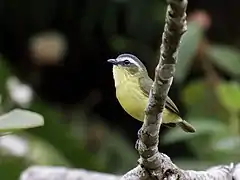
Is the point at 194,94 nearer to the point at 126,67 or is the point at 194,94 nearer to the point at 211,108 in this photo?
the point at 211,108

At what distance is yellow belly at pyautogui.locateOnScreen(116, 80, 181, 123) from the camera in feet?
3.89

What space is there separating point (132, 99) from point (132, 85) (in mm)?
64

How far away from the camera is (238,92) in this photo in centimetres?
218

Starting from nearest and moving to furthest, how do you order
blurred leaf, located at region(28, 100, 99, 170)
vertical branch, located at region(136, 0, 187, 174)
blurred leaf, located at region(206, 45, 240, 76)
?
vertical branch, located at region(136, 0, 187, 174) < blurred leaf, located at region(206, 45, 240, 76) < blurred leaf, located at region(28, 100, 99, 170)

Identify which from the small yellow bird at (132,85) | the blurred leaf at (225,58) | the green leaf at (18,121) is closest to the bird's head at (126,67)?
the small yellow bird at (132,85)

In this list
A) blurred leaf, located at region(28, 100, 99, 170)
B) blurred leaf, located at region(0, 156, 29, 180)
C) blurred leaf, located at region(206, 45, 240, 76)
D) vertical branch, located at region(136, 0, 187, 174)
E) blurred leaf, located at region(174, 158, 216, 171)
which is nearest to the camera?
vertical branch, located at region(136, 0, 187, 174)

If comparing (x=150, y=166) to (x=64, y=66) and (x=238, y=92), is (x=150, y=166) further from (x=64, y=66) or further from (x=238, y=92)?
(x=64, y=66)

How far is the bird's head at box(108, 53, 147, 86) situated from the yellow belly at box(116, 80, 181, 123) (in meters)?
0.02

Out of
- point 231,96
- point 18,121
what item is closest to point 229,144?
Result: point 231,96

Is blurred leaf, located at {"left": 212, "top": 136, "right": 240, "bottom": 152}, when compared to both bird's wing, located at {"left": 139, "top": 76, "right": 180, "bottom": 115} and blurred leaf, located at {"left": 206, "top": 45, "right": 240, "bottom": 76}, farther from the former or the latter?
bird's wing, located at {"left": 139, "top": 76, "right": 180, "bottom": 115}

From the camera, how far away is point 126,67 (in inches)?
47.8

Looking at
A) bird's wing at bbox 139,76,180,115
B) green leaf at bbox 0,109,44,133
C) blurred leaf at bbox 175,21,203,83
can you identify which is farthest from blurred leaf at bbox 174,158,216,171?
green leaf at bbox 0,109,44,133

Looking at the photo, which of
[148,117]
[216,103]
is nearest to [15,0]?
[216,103]

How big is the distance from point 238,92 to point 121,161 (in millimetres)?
808
